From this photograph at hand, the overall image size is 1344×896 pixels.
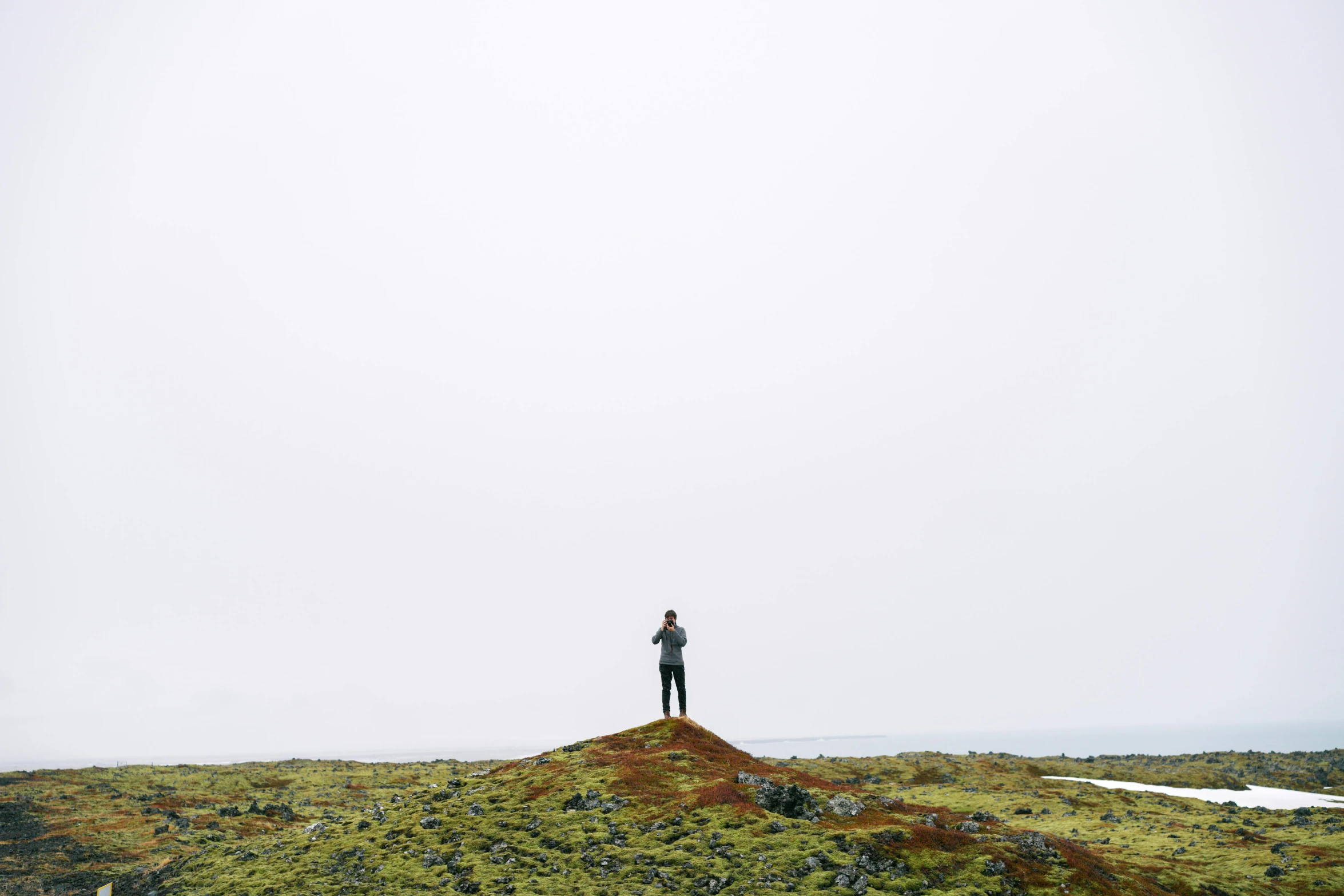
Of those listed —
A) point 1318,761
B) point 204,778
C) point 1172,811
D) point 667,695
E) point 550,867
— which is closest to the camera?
point 550,867

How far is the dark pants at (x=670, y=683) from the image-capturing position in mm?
36844

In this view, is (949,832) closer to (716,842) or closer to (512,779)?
(716,842)

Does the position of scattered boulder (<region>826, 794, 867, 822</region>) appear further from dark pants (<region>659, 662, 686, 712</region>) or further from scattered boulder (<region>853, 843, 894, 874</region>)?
dark pants (<region>659, 662, 686, 712</region>)

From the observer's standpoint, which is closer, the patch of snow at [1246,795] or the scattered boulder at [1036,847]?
the scattered boulder at [1036,847]

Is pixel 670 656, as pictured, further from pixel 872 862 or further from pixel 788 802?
pixel 872 862

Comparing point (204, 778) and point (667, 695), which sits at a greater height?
point (667, 695)

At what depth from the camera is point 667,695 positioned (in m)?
37.4

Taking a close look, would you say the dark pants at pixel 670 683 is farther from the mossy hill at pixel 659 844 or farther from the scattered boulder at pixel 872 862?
the scattered boulder at pixel 872 862

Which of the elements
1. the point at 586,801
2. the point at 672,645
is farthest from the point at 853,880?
the point at 672,645

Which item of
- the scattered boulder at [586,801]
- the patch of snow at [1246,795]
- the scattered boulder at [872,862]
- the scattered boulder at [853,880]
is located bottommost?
the patch of snow at [1246,795]

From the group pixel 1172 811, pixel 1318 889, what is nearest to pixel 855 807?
pixel 1318 889

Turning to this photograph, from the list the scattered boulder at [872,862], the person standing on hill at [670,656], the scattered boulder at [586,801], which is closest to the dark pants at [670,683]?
the person standing on hill at [670,656]

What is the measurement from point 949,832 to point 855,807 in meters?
3.96

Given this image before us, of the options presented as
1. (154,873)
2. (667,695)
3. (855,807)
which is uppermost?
(667,695)
